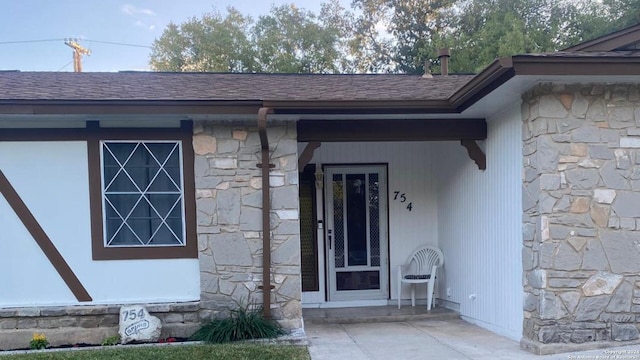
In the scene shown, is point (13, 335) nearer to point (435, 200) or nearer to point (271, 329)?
point (271, 329)

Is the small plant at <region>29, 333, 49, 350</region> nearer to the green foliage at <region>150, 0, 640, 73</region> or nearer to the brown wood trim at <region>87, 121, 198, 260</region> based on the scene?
the brown wood trim at <region>87, 121, 198, 260</region>

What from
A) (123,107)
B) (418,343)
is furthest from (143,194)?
(418,343)

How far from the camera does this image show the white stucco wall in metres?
4.67

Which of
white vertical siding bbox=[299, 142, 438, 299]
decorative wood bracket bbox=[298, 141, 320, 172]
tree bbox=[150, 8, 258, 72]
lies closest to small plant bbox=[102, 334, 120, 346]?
decorative wood bracket bbox=[298, 141, 320, 172]

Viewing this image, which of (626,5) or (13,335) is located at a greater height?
(626,5)

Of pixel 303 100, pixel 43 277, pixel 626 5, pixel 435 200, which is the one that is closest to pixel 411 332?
pixel 435 200

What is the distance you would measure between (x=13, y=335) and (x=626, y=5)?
15793 mm

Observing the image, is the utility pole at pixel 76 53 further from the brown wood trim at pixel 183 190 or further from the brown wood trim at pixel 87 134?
the brown wood trim at pixel 183 190

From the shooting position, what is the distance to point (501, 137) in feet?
15.7

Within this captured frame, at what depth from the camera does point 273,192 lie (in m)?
4.83

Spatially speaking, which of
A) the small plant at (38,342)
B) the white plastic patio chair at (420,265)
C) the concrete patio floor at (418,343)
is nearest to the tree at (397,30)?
the white plastic patio chair at (420,265)

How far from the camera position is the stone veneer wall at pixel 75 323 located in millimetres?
4566

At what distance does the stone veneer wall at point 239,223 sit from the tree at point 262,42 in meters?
13.5

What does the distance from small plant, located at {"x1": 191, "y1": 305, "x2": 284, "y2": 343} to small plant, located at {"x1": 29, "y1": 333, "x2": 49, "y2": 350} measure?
54.8 inches
